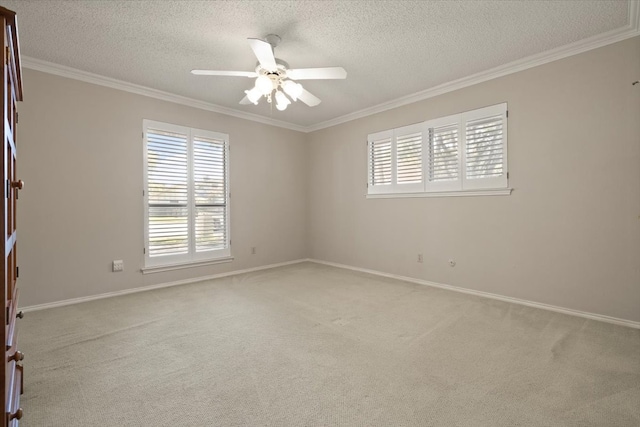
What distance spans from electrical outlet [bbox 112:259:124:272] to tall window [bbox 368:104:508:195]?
373 centimetres

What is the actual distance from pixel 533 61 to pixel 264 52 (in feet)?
9.64

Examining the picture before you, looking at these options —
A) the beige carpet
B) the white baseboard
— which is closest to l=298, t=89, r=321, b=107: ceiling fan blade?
the beige carpet

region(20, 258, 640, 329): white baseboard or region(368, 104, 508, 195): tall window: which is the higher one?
region(368, 104, 508, 195): tall window

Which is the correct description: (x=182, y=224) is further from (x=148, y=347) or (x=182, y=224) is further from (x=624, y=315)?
(x=624, y=315)

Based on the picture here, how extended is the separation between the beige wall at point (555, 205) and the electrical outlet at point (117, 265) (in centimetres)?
386

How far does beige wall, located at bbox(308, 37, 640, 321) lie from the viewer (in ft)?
9.10

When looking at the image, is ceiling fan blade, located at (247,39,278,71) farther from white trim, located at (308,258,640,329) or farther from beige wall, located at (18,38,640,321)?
white trim, located at (308,258,640,329)

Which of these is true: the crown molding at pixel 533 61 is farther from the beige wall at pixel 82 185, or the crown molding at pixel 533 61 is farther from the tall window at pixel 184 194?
the beige wall at pixel 82 185

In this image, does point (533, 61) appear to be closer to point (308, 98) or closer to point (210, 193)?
point (308, 98)

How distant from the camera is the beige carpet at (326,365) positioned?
1610mm

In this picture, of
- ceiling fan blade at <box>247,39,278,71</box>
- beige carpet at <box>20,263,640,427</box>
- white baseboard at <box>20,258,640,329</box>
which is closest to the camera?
beige carpet at <box>20,263,640,427</box>

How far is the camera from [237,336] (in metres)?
2.58

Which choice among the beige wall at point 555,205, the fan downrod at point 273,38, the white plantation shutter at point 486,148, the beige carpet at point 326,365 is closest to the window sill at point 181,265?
the beige carpet at point 326,365

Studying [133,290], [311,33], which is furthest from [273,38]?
[133,290]
